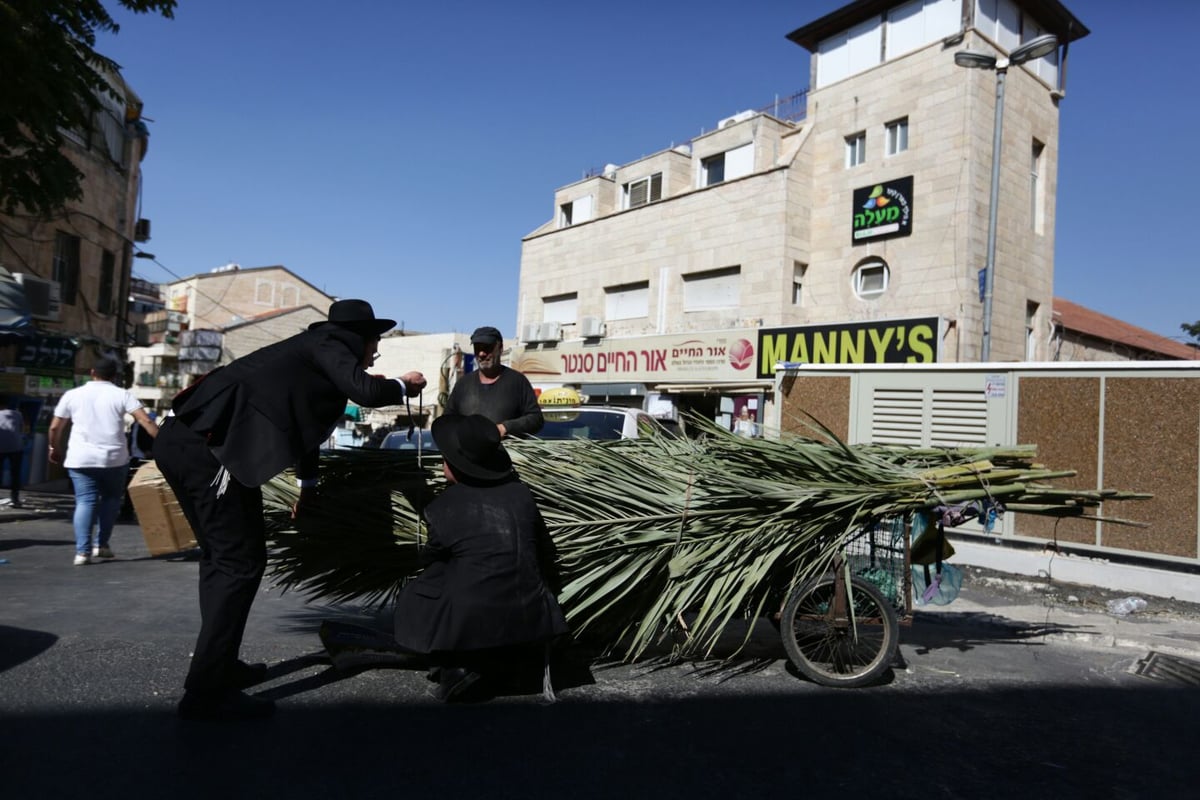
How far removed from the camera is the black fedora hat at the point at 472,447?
3594 mm

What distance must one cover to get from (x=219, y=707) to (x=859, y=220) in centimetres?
1842

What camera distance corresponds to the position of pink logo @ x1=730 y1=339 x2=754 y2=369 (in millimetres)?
19641

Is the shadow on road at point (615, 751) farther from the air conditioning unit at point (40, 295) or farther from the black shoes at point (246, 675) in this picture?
the air conditioning unit at point (40, 295)

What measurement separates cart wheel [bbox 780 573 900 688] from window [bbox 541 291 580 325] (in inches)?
872

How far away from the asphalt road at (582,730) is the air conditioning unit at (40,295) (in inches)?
398

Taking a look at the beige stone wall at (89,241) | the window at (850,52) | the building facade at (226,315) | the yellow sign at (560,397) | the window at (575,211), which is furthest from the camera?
the building facade at (226,315)

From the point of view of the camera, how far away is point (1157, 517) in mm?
7363

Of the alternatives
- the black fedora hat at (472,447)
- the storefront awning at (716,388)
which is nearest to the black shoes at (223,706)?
the black fedora hat at (472,447)

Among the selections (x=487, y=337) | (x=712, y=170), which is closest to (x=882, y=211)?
(x=712, y=170)

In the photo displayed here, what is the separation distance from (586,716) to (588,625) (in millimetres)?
547

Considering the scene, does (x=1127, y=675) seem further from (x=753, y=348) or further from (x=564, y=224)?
(x=564, y=224)

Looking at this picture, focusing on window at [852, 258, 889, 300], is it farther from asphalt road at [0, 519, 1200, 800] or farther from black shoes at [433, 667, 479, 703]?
black shoes at [433, 667, 479, 703]

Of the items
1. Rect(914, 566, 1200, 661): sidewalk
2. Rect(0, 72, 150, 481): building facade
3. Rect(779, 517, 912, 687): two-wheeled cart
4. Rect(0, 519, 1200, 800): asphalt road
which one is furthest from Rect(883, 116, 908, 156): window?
Rect(779, 517, 912, 687): two-wheeled cart

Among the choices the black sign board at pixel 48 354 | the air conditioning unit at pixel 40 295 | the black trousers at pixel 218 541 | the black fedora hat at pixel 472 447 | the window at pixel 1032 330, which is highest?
the window at pixel 1032 330
